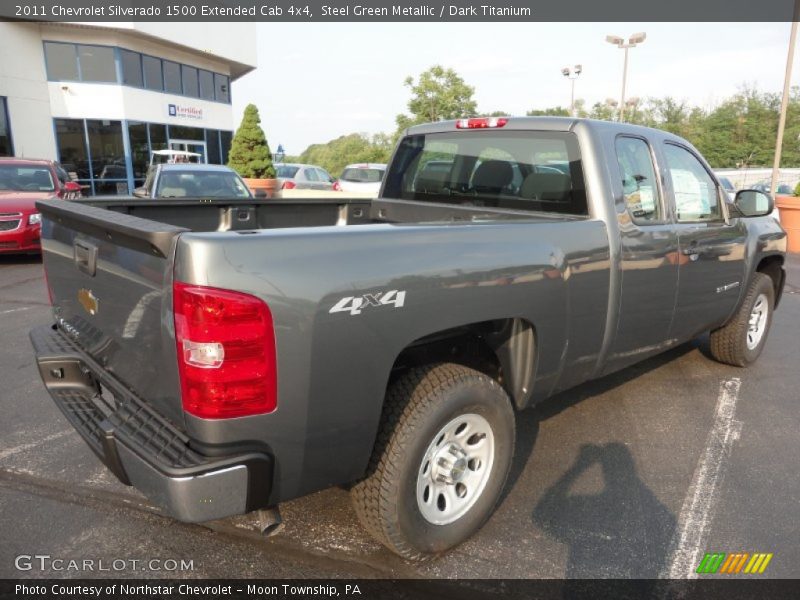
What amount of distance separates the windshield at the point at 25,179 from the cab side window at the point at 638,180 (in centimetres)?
1052

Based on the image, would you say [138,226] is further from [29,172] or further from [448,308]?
[29,172]

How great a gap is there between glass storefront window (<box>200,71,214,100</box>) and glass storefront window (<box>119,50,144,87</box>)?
4.00 meters

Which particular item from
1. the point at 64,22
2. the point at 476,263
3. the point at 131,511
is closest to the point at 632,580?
the point at 476,263

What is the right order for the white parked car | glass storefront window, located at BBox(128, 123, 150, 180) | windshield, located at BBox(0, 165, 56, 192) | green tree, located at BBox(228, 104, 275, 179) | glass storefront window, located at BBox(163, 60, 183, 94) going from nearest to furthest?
windshield, located at BBox(0, 165, 56, 192) → the white parked car → green tree, located at BBox(228, 104, 275, 179) → glass storefront window, located at BBox(128, 123, 150, 180) → glass storefront window, located at BBox(163, 60, 183, 94)

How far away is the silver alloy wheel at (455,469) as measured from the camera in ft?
8.31

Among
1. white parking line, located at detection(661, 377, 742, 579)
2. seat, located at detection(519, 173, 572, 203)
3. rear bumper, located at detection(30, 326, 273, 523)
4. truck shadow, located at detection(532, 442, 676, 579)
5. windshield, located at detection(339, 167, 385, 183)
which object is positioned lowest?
white parking line, located at detection(661, 377, 742, 579)

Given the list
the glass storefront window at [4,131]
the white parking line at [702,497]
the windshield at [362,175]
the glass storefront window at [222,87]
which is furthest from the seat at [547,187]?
the glass storefront window at [222,87]

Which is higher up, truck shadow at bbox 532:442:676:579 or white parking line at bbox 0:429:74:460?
white parking line at bbox 0:429:74:460

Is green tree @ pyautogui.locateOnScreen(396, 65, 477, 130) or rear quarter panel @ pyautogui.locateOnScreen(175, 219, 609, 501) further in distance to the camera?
green tree @ pyautogui.locateOnScreen(396, 65, 477, 130)

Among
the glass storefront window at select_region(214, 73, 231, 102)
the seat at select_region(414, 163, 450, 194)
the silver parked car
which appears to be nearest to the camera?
the seat at select_region(414, 163, 450, 194)

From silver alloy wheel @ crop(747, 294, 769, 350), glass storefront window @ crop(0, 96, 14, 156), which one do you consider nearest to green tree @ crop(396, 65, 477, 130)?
glass storefront window @ crop(0, 96, 14, 156)

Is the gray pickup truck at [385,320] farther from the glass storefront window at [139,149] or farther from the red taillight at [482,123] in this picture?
the glass storefront window at [139,149]

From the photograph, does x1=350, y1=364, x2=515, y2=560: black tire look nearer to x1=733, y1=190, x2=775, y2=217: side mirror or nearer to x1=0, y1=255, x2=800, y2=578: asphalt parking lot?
x1=0, y1=255, x2=800, y2=578: asphalt parking lot

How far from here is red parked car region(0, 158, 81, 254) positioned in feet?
30.6
